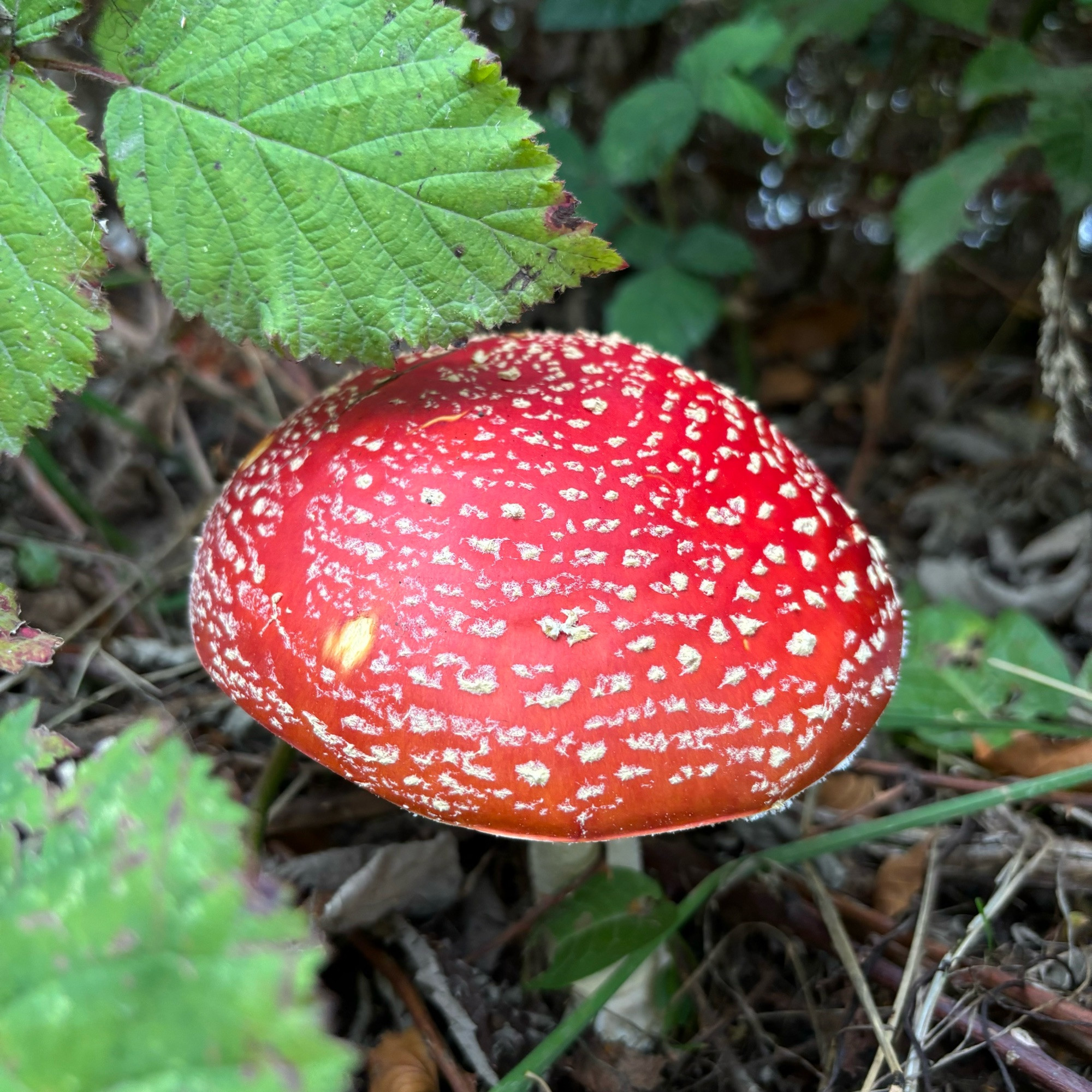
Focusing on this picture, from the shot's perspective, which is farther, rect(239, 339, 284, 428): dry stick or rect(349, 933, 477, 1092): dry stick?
rect(239, 339, 284, 428): dry stick

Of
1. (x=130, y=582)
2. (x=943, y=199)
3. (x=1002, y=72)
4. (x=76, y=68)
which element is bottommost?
(x=130, y=582)

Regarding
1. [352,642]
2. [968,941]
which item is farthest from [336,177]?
[968,941]

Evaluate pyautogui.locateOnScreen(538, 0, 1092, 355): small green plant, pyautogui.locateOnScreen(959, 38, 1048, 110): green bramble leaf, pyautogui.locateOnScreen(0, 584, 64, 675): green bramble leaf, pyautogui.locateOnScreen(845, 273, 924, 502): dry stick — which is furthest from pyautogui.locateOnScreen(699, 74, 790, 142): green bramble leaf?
pyautogui.locateOnScreen(0, 584, 64, 675): green bramble leaf

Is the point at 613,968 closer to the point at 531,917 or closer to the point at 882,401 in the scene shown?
Answer: the point at 531,917

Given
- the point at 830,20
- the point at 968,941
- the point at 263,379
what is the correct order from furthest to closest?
the point at 263,379 < the point at 830,20 < the point at 968,941

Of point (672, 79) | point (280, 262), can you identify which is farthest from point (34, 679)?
point (672, 79)

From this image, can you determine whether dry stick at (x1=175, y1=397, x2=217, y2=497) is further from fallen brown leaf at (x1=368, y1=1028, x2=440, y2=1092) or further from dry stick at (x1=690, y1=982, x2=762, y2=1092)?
dry stick at (x1=690, y1=982, x2=762, y2=1092)
